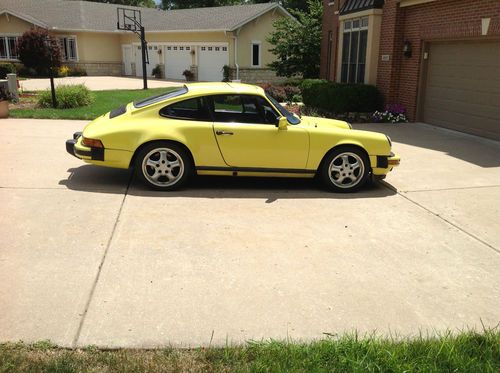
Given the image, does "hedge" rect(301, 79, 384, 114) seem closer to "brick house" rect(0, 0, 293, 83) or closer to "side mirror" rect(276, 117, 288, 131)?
"side mirror" rect(276, 117, 288, 131)

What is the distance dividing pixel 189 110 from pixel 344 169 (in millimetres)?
2239

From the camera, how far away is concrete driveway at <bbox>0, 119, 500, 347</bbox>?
356 centimetres

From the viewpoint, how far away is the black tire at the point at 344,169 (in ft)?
22.4

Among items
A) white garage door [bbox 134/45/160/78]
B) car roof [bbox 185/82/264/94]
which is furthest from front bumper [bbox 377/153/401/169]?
white garage door [bbox 134/45/160/78]

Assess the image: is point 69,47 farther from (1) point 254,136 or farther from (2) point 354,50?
(1) point 254,136

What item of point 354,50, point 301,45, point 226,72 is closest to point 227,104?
point 354,50

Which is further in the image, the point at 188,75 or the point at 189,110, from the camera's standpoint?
the point at 188,75

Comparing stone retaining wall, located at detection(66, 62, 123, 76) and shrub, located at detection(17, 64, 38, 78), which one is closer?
shrub, located at detection(17, 64, 38, 78)

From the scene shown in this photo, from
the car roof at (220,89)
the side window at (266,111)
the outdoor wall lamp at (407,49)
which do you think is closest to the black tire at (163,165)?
the car roof at (220,89)

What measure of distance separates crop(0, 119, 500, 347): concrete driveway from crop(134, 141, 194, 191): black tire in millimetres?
186

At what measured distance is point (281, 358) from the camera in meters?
3.11

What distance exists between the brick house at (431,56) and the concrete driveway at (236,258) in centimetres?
436

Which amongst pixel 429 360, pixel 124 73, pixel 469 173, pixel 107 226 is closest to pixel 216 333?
pixel 429 360

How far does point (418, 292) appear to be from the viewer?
4.11 metres
